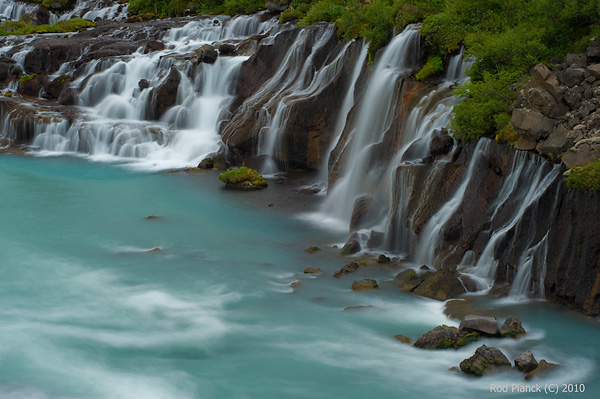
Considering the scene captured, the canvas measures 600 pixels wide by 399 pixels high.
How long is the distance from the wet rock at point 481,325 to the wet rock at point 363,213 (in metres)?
6.46

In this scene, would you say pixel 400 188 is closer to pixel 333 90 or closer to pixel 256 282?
pixel 256 282

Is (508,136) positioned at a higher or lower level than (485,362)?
higher

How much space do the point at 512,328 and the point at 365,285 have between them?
3.53 metres

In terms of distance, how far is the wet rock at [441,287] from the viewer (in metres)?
13.8

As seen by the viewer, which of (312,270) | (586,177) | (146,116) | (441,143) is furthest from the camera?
(146,116)

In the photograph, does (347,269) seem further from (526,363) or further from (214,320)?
(526,363)

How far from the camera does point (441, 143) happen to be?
1638 centimetres

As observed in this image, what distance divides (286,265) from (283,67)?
13.7 meters

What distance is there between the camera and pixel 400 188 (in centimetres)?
1705

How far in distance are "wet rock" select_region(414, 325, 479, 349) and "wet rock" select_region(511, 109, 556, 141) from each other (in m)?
4.55

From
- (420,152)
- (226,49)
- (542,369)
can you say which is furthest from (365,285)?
(226,49)

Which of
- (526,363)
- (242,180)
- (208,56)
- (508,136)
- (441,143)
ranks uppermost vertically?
(208,56)

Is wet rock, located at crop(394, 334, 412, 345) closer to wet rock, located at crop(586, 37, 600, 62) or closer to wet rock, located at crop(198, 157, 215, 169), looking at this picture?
wet rock, located at crop(586, 37, 600, 62)

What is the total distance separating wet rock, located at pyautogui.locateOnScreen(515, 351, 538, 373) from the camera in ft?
34.5
